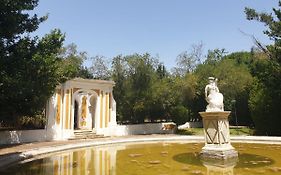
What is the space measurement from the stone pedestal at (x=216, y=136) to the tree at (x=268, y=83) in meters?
14.1

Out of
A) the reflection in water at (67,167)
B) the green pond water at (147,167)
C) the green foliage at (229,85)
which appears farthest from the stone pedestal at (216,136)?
the green foliage at (229,85)

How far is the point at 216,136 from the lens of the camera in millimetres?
13805

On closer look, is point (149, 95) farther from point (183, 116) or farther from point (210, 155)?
point (210, 155)

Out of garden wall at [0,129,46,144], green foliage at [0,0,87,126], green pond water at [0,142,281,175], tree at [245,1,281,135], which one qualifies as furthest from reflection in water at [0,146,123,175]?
tree at [245,1,281,135]

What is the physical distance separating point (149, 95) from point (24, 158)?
60.4ft

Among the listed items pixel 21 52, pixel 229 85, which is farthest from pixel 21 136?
pixel 229 85

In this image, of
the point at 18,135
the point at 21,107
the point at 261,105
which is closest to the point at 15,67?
the point at 21,107

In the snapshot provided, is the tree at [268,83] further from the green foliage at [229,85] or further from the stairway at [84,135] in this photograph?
the stairway at [84,135]

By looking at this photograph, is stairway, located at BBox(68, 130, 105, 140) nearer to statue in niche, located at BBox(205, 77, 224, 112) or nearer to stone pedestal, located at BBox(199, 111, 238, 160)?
stone pedestal, located at BBox(199, 111, 238, 160)

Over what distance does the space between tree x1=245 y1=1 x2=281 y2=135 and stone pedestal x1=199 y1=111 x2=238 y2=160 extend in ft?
46.3

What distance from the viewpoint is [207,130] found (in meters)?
14.2

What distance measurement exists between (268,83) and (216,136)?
50.0 ft

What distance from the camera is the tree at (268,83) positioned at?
85.0ft

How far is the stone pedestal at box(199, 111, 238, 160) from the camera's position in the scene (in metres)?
13.6
